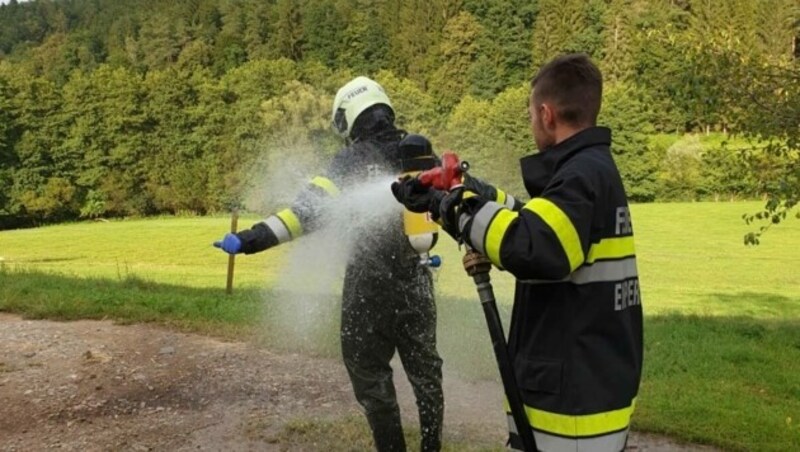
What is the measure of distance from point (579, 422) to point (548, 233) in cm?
64

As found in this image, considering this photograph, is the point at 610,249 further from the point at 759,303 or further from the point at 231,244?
the point at 759,303

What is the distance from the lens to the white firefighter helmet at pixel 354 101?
167 inches

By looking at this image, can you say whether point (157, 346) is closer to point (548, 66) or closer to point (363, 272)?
point (363, 272)

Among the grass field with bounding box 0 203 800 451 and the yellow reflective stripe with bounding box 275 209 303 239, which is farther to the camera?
the grass field with bounding box 0 203 800 451

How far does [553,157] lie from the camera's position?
2549 millimetres

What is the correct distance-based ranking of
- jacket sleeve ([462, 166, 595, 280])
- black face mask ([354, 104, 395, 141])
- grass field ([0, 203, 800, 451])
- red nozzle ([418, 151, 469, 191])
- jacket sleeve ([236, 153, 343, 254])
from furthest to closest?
grass field ([0, 203, 800, 451]) → black face mask ([354, 104, 395, 141]) → jacket sleeve ([236, 153, 343, 254]) → red nozzle ([418, 151, 469, 191]) → jacket sleeve ([462, 166, 595, 280])

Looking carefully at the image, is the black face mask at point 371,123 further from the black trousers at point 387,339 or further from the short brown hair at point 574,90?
the short brown hair at point 574,90

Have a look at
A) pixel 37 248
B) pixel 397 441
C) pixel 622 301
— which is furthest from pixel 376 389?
pixel 37 248

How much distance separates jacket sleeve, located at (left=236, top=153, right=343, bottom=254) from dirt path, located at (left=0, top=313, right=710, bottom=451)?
1.99 m

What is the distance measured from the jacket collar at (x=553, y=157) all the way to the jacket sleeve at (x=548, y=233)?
116 mm

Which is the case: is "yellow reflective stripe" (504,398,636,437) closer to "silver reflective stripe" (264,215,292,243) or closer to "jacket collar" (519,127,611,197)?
"jacket collar" (519,127,611,197)

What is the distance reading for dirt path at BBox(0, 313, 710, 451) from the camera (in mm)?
5566

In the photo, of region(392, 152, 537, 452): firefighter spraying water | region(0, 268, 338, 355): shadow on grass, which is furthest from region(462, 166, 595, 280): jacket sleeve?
region(0, 268, 338, 355): shadow on grass

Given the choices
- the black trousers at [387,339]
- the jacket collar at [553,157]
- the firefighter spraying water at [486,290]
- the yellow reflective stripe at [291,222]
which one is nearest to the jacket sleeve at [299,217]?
the yellow reflective stripe at [291,222]
